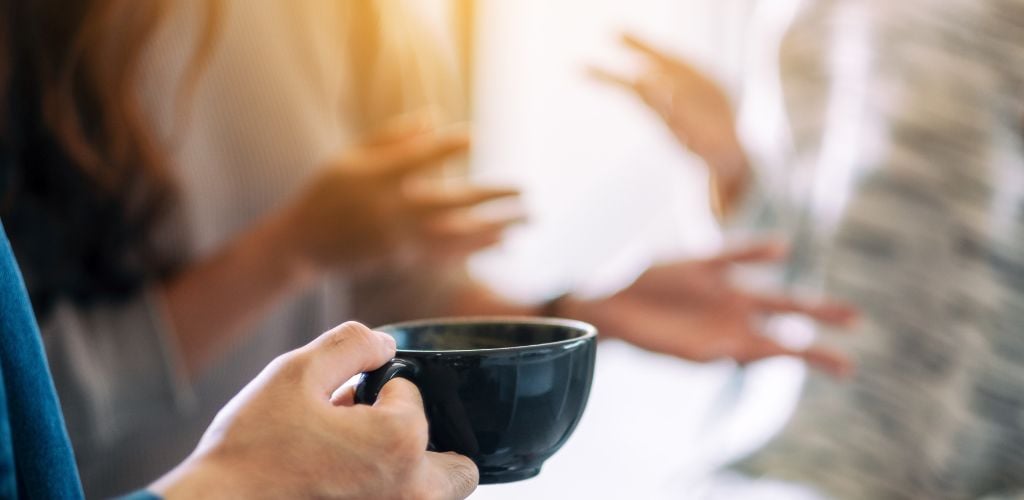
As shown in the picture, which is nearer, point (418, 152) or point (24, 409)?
point (24, 409)

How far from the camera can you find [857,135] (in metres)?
0.90

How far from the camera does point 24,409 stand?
16.1 inches

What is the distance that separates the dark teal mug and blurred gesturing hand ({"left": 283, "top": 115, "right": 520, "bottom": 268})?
45 centimetres

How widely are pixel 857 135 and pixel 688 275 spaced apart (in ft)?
0.69

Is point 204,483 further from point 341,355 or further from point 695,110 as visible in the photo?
point 695,110

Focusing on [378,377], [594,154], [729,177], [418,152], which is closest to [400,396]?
[378,377]

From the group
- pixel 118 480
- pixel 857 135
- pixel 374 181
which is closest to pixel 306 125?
pixel 374 181

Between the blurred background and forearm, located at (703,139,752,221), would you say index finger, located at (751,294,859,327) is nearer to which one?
forearm, located at (703,139,752,221)

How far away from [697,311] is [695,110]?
23 cm

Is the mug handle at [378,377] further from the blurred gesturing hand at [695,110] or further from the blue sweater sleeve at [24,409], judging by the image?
the blurred gesturing hand at [695,110]

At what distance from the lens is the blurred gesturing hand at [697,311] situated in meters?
0.93

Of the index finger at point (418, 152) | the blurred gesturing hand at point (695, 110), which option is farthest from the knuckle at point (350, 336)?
the blurred gesturing hand at point (695, 110)

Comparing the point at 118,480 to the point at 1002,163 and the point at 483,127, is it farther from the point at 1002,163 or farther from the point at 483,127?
the point at 483,127

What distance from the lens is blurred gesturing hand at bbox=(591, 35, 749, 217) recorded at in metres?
1.05
